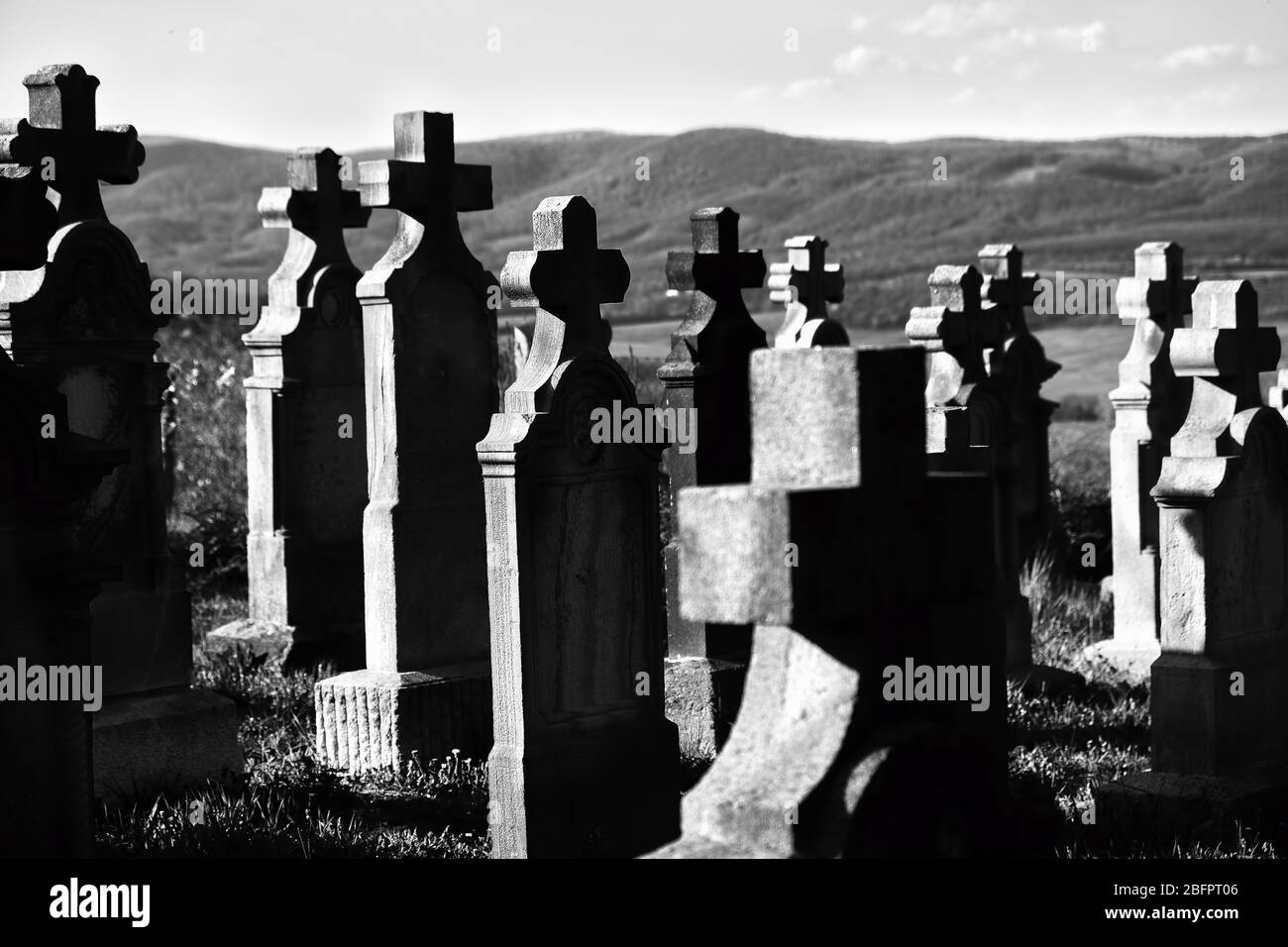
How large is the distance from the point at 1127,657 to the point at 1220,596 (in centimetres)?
355

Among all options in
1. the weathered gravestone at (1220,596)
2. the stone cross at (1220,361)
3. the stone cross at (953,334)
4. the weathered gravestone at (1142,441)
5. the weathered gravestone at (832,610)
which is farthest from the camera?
the weathered gravestone at (1142,441)

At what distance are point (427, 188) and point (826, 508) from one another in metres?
5.48

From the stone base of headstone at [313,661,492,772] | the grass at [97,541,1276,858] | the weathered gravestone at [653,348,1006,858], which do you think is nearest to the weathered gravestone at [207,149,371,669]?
the grass at [97,541,1276,858]

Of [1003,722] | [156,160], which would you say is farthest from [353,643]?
[156,160]

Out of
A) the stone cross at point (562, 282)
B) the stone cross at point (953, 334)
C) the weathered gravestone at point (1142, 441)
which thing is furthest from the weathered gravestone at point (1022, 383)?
the stone cross at point (562, 282)

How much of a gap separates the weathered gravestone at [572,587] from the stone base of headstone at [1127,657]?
4.21 meters

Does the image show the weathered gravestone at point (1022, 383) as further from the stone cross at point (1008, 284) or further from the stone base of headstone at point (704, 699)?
the stone base of headstone at point (704, 699)

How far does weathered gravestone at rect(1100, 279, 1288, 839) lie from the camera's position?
24.1ft

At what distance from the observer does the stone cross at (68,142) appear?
785 centimetres

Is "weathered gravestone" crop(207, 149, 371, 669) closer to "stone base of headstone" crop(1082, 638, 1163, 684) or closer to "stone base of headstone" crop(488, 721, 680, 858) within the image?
"stone base of headstone" crop(488, 721, 680, 858)

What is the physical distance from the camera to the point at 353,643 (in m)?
11.0
